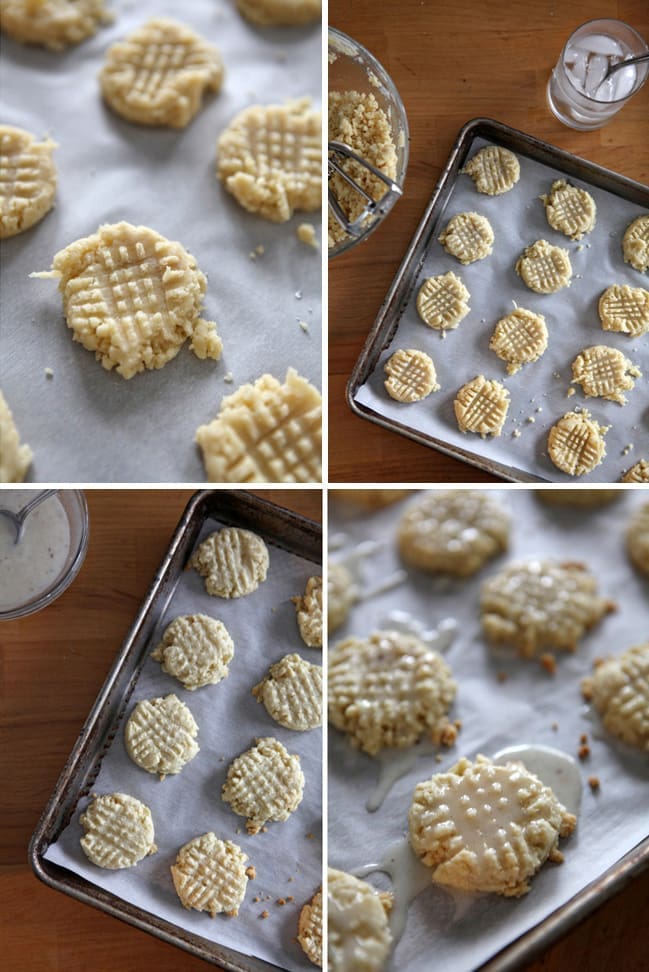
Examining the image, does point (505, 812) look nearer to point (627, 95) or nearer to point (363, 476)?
point (363, 476)

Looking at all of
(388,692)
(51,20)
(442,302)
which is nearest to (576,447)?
(442,302)

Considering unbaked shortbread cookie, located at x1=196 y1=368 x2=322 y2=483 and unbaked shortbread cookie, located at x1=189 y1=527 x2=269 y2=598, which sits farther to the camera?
unbaked shortbread cookie, located at x1=189 y1=527 x2=269 y2=598

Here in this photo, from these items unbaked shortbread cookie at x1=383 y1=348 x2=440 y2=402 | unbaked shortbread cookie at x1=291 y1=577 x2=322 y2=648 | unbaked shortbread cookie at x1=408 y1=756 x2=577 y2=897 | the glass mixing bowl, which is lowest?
unbaked shortbread cookie at x1=408 y1=756 x2=577 y2=897

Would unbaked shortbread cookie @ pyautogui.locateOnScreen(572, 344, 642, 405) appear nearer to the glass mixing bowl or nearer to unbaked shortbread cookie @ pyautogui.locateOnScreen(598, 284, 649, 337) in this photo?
unbaked shortbread cookie @ pyautogui.locateOnScreen(598, 284, 649, 337)

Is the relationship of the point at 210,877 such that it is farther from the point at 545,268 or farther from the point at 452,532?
the point at 545,268

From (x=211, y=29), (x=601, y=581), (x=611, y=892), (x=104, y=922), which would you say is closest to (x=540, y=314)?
(x=601, y=581)

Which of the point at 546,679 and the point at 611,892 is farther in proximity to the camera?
the point at 546,679

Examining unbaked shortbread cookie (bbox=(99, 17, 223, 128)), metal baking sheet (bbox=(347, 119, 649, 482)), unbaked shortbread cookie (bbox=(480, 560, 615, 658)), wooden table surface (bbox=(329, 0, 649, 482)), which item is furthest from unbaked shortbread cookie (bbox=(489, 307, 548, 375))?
unbaked shortbread cookie (bbox=(99, 17, 223, 128))
